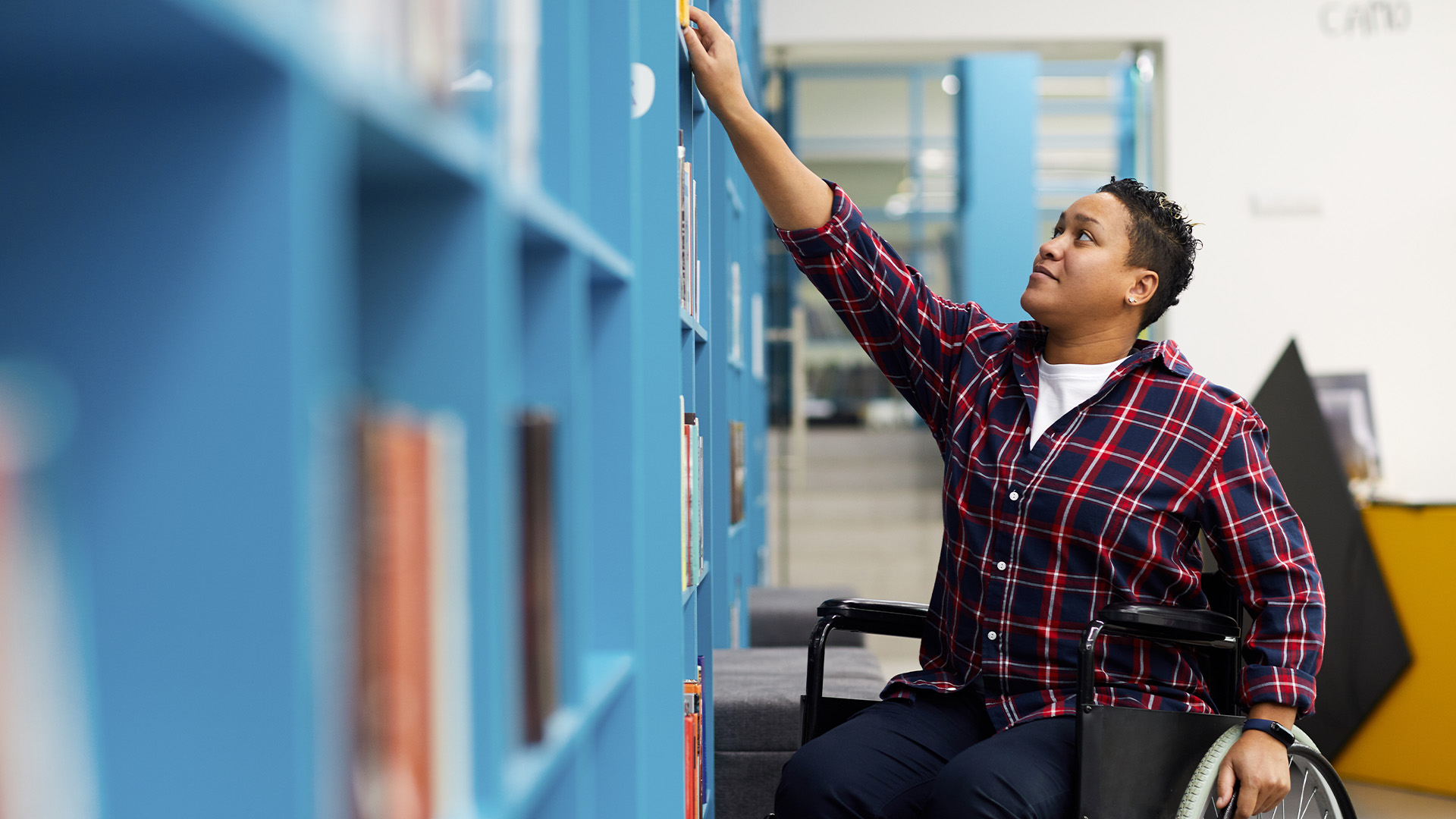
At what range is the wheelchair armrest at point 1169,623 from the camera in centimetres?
148

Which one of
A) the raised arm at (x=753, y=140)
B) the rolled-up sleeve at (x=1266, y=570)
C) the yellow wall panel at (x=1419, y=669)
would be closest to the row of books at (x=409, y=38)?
the raised arm at (x=753, y=140)

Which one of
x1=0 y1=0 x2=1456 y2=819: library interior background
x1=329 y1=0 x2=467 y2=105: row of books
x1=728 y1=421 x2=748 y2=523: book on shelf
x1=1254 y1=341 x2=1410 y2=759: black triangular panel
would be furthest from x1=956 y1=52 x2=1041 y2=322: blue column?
x1=329 y1=0 x2=467 y2=105: row of books

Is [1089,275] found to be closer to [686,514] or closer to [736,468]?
[686,514]

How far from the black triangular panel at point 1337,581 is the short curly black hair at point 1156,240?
6.66 ft

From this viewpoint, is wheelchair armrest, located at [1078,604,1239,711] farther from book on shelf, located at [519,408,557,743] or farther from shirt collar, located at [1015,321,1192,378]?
book on shelf, located at [519,408,557,743]

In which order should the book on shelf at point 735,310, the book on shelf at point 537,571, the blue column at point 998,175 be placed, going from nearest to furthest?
1. the book on shelf at point 537,571
2. the book on shelf at point 735,310
3. the blue column at point 998,175

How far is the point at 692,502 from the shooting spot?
1808 millimetres

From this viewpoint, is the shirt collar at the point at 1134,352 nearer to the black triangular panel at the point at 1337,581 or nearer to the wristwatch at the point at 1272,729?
the wristwatch at the point at 1272,729

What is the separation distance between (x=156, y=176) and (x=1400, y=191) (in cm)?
531

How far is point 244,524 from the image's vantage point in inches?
17.4

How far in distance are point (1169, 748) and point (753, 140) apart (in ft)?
3.29

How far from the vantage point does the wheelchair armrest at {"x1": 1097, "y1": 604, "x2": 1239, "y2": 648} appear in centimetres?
148

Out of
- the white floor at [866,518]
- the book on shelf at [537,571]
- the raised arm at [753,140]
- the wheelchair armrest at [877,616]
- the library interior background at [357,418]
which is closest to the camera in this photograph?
the library interior background at [357,418]

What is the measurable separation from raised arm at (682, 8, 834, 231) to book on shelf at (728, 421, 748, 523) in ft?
3.46
